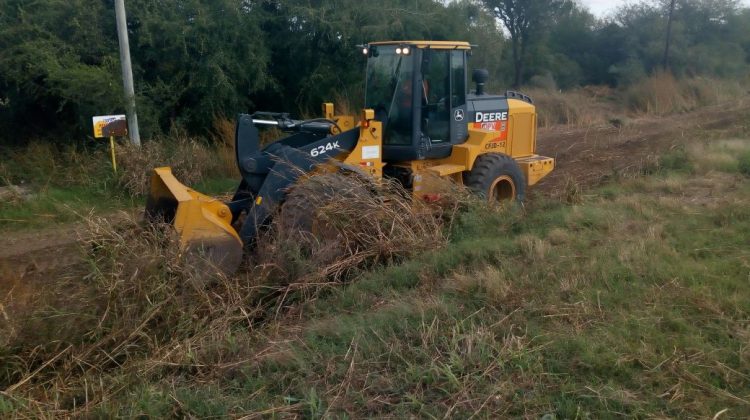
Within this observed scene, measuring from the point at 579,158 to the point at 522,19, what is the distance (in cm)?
1448

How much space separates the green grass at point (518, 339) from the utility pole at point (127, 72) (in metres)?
6.29

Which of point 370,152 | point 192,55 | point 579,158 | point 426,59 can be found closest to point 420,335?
point 370,152

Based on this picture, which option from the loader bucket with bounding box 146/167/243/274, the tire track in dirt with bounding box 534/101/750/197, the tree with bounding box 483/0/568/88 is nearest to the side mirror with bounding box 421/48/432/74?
the tire track in dirt with bounding box 534/101/750/197

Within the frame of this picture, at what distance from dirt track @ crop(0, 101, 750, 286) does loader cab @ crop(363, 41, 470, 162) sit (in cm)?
197

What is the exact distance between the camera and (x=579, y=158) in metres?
12.9

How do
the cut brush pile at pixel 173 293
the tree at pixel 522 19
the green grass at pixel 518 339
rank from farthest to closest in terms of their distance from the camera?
1. the tree at pixel 522 19
2. the cut brush pile at pixel 173 293
3. the green grass at pixel 518 339

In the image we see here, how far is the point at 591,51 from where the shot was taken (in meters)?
27.4

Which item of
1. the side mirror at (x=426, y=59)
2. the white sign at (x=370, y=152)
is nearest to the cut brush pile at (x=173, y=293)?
the white sign at (x=370, y=152)

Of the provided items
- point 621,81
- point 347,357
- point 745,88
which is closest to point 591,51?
point 621,81

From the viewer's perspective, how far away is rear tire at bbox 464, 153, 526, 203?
28.4 ft

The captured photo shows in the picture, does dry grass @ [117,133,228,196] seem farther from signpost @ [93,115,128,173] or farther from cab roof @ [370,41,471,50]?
cab roof @ [370,41,471,50]

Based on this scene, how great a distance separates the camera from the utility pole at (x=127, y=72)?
10.4 metres

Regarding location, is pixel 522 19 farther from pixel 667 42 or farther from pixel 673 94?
pixel 673 94

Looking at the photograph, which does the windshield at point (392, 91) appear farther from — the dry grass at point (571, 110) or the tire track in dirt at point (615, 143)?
the dry grass at point (571, 110)
